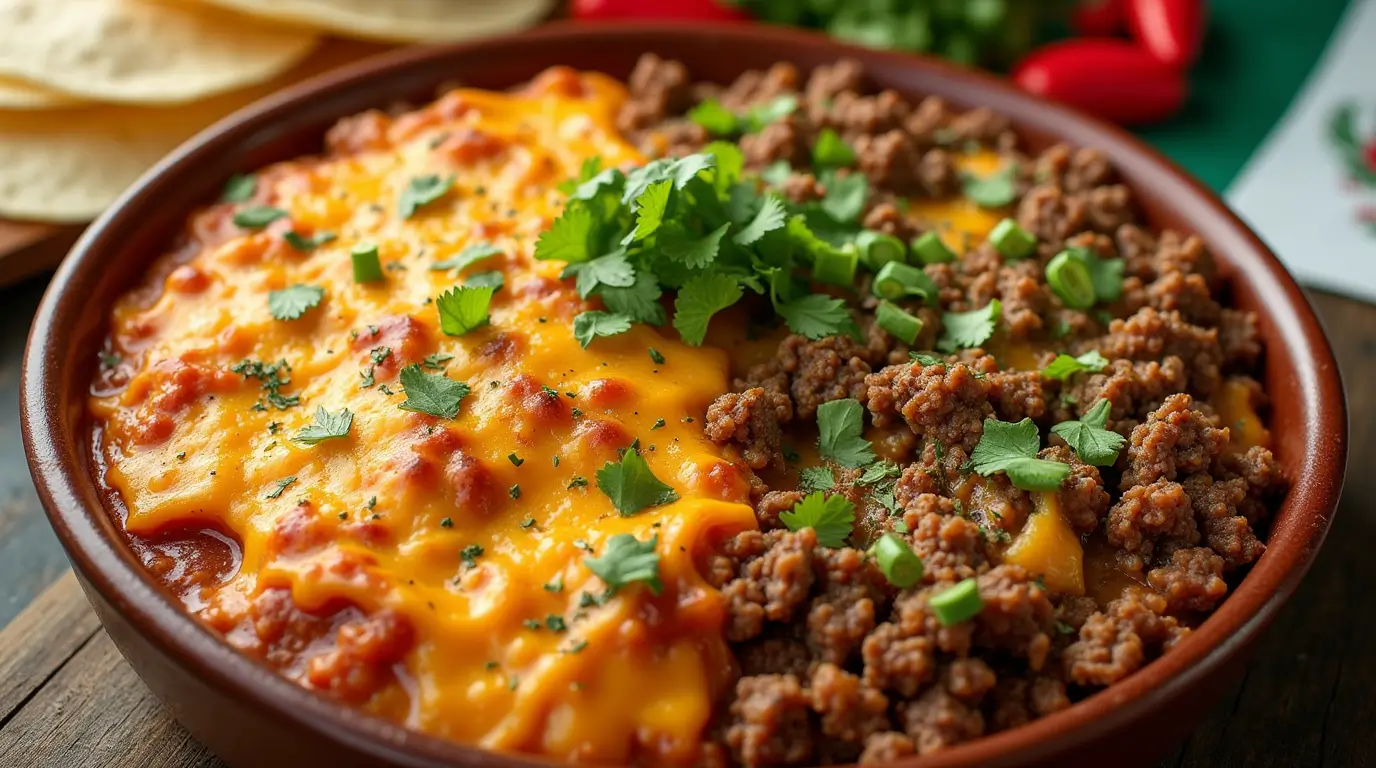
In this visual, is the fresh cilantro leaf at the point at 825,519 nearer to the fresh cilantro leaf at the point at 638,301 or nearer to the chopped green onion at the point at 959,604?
the chopped green onion at the point at 959,604

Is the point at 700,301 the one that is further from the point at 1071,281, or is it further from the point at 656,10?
the point at 656,10

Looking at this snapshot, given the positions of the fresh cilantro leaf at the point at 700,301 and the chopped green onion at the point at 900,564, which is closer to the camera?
the chopped green onion at the point at 900,564

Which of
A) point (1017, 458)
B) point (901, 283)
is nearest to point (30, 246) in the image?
point (901, 283)

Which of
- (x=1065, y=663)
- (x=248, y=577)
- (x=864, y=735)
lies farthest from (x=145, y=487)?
(x=1065, y=663)

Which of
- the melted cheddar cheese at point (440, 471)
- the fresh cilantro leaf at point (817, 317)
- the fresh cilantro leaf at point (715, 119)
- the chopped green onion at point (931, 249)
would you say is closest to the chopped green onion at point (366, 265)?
the melted cheddar cheese at point (440, 471)

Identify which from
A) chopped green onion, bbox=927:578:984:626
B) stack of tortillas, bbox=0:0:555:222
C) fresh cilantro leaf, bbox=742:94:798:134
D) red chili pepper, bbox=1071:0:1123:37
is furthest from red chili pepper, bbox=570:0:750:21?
chopped green onion, bbox=927:578:984:626

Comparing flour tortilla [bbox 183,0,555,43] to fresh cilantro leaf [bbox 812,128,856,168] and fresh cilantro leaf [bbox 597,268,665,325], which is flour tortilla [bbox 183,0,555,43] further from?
fresh cilantro leaf [bbox 597,268,665,325]

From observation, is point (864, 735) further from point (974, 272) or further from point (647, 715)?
point (974, 272)
